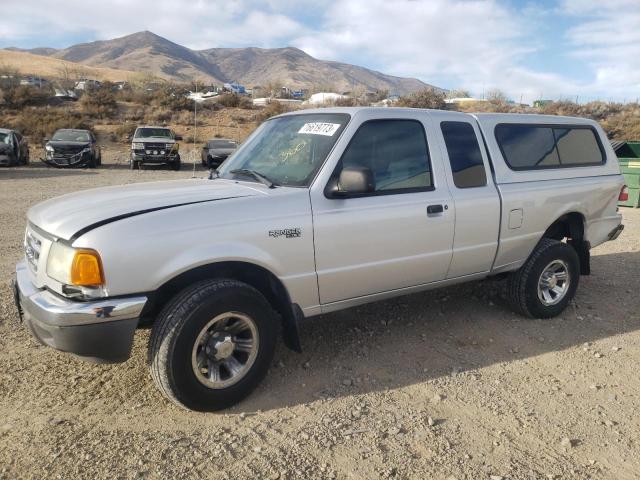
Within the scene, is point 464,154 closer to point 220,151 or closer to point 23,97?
point 220,151

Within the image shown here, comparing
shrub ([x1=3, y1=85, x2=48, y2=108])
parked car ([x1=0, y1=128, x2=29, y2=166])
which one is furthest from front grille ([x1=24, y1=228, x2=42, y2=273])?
shrub ([x1=3, y1=85, x2=48, y2=108])

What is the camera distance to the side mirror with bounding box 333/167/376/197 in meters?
3.27

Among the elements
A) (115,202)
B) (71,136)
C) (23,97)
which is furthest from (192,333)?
(23,97)

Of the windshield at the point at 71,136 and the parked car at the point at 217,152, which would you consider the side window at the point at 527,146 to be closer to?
the parked car at the point at 217,152

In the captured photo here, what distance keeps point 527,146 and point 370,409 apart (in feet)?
9.58

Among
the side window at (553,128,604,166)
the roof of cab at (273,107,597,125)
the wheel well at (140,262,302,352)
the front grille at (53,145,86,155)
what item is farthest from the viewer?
the front grille at (53,145,86,155)

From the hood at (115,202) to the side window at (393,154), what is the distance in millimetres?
805

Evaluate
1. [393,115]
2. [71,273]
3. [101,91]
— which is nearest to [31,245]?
[71,273]

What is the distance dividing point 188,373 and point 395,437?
1272 mm

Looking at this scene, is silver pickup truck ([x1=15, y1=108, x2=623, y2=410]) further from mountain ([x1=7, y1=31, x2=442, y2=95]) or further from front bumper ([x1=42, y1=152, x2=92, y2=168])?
mountain ([x1=7, y1=31, x2=442, y2=95])

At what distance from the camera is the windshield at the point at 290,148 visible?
3615 millimetres

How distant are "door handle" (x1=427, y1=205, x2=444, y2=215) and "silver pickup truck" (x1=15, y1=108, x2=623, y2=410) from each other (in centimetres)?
1

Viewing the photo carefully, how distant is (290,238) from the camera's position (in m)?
3.28

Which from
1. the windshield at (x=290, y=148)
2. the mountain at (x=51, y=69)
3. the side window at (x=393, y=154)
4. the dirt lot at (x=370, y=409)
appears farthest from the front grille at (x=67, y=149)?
the mountain at (x=51, y=69)
